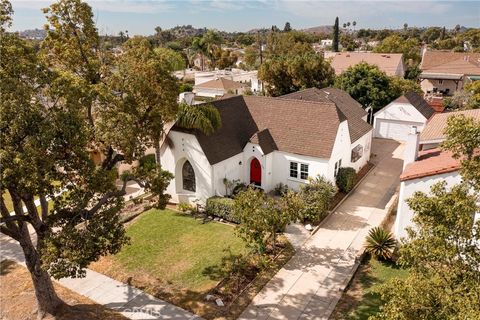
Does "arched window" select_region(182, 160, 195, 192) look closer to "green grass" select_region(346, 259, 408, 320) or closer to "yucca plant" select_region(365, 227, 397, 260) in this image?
"yucca plant" select_region(365, 227, 397, 260)

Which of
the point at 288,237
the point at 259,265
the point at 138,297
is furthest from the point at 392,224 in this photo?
the point at 138,297

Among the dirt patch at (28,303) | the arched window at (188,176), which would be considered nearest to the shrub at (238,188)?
the arched window at (188,176)

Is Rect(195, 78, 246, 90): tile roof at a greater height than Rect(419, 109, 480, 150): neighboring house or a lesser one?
greater

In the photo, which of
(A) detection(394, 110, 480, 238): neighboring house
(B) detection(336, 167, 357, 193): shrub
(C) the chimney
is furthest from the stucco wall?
(B) detection(336, 167, 357, 193): shrub

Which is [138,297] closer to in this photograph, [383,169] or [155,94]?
[155,94]

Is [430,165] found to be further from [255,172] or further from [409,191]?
[255,172]

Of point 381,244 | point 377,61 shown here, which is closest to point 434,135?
point 381,244
